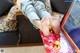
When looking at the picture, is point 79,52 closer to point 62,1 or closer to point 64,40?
point 64,40

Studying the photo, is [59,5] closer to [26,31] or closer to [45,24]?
[26,31]

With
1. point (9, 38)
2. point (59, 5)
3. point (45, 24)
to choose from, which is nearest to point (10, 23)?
point (9, 38)

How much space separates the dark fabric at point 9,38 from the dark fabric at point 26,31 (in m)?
0.07

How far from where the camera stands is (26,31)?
1630 millimetres

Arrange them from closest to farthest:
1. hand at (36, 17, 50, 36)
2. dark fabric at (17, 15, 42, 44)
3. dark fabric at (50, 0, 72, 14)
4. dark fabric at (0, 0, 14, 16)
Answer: hand at (36, 17, 50, 36) → dark fabric at (17, 15, 42, 44) → dark fabric at (50, 0, 72, 14) → dark fabric at (0, 0, 14, 16)

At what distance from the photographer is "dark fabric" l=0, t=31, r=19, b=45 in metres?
1.68

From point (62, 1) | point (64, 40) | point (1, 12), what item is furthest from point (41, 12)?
point (1, 12)

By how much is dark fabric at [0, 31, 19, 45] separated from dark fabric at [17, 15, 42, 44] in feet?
0.24

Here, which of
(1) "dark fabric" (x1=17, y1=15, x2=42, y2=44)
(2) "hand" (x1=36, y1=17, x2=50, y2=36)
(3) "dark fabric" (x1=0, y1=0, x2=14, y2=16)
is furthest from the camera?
(3) "dark fabric" (x1=0, y1=0, x2=14, y2=16)

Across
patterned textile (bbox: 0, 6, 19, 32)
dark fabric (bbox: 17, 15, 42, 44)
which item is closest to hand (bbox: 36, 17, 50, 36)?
dark fabric (bbox: 17, 15, 42, 44)

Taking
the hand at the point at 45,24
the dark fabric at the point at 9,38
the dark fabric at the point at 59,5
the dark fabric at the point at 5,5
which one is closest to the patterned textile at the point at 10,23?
the dark fabric at the point at 9,38

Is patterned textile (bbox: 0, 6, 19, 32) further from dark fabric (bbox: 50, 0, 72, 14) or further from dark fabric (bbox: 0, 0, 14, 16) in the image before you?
dark fabric (bbox: 50, 0, 72, 14)

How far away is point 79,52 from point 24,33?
3.32 ft

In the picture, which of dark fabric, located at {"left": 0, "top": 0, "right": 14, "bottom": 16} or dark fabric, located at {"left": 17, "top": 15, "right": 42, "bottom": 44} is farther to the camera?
dark fabric, located at {"left": 0, "top": 0, "right": 14, "bottom": 16}
